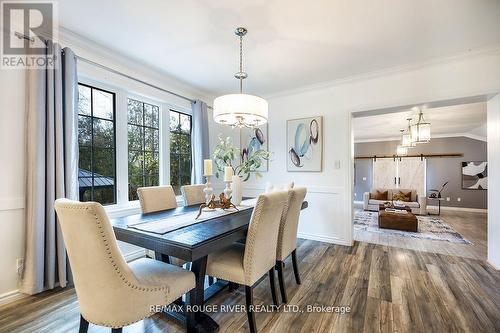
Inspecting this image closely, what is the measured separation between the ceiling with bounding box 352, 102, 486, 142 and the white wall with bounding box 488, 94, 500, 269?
1.20 meters

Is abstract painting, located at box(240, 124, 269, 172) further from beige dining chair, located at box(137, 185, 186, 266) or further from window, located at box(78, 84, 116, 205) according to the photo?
window, located at box(78, 84, 116, 205)

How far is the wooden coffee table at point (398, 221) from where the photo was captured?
14.3 ft

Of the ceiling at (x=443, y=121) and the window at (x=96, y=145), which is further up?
the ceiling at (x=443, y=121)

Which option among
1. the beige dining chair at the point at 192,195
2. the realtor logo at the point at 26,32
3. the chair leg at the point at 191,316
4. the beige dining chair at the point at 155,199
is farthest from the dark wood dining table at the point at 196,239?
the realtor logo at the point at 26,32

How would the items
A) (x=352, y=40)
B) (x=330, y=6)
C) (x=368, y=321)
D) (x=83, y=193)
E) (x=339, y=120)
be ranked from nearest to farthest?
(x=368, y=321) → (x=330, y=6) → (x=352, y=40) → (x=83, y=193) → (x=339, y=120)

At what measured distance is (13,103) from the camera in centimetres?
194

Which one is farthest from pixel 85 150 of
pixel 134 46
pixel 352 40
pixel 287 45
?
pixel 352 40

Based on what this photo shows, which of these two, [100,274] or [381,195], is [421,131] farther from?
[100,274]

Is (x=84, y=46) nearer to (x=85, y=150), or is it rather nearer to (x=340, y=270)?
(x=85, y=150)

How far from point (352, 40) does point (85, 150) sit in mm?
3118

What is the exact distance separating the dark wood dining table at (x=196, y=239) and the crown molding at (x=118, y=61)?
1.87 meters

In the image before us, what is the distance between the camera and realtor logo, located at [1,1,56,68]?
6.08 ft

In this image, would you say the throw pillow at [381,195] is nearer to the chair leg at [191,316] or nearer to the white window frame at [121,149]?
the white window frame at [121,149]

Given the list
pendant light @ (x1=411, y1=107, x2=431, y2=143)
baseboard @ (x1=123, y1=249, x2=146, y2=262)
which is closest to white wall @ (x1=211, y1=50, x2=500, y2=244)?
pendant light @ (x1=411, y1=107, x2=431, y2=143)
